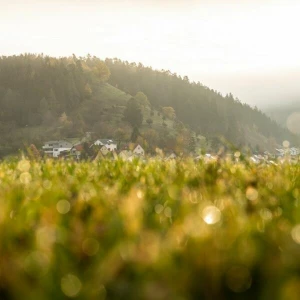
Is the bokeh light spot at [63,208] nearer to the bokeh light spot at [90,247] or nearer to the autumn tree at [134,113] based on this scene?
the bokeh light spot at [90,247]

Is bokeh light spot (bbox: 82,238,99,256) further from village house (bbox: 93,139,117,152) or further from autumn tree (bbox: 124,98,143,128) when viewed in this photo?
autumn tree (bbox: 124,98,143,128)

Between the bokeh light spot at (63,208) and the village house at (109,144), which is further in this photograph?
the village house at (109,144)

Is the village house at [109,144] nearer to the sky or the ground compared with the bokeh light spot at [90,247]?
nearer to the ground

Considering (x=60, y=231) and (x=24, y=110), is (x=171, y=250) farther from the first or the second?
(x=24, y=110)

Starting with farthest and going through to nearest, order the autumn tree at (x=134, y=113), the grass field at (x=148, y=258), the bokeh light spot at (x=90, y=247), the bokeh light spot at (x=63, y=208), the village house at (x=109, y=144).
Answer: the autumn tree at (x=134, y=113) → the village house at (x=109, y=144) → the bokeh light spot at (x=63, y=208) → the bokeh light spot at (x=90, y=247) → the grass field at (x=148, y=258)

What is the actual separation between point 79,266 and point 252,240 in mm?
454

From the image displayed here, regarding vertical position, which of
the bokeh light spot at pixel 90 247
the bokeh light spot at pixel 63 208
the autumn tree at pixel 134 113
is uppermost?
the bokeh light spot at pixel 90 247

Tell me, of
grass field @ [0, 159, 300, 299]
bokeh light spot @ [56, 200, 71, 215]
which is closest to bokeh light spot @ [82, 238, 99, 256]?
grass field @ [0, 159, 300, 299]

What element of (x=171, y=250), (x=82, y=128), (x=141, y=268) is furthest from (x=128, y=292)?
(x=82, y=128)

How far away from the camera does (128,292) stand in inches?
34.2

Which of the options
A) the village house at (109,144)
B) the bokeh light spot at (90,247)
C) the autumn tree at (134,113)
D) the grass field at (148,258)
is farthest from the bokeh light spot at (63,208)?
the autumn tree at (134,113)

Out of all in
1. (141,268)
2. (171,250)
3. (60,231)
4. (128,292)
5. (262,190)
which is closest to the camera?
(128,292)

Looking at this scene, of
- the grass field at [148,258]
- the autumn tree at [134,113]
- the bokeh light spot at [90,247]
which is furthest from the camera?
the autumn tree at [134,113]

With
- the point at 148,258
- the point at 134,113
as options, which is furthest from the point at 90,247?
the point at 134,113
